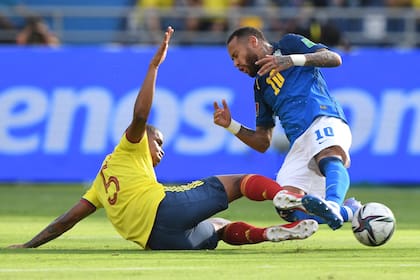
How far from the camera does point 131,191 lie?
877 centimetres

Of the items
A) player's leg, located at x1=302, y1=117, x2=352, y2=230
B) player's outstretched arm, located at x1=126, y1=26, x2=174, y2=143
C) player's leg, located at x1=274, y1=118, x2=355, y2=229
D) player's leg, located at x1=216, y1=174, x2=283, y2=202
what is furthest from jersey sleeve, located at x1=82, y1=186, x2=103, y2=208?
player's leg, located at x1=302, y1=117, x2=352, y2=230

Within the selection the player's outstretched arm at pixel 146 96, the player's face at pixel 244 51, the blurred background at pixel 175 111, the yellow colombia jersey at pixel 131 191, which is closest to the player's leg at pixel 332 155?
the player's face at pixel 244 51

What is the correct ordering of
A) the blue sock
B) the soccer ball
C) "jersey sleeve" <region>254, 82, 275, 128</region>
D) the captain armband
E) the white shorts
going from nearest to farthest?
the blue sock, the soccer ball, the captain armband, the white shorts, "jersey sleeve" <region>254, 82, 275, 128</region>

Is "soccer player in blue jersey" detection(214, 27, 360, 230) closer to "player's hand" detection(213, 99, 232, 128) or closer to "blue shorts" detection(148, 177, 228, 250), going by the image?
"player's hand" detection(213, 99, 232, 128)

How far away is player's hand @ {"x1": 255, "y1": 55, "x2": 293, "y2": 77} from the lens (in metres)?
9.28

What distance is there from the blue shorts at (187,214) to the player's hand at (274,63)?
99 cm

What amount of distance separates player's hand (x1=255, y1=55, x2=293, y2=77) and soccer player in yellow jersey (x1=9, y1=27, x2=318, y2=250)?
91 centimetres

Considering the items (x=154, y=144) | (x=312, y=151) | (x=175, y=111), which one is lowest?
(x=175, y=111)

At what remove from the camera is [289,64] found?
934 cm

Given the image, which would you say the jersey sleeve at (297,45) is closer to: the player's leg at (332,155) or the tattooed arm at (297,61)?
the tattooed arm at (297,61)

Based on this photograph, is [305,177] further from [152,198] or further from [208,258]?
[208,258]

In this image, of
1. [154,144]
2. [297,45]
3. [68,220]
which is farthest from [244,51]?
[68,220]

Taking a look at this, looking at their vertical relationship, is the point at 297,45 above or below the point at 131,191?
above

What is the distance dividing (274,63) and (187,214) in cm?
148
